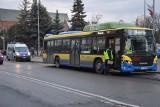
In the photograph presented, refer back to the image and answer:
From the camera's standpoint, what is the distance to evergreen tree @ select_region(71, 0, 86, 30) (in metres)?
57.9

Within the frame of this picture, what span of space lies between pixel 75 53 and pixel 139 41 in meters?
6.48

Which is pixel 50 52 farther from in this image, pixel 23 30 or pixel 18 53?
pixel 23 30

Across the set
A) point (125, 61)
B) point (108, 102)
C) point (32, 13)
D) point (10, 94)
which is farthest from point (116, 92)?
point (32, 13)

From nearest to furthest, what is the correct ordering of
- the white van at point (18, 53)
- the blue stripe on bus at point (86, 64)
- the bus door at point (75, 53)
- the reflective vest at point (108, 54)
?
the reflective vest at point (108, 54) → the blue stripe on bus at point (86, 64) → the bus door at point (75, 53) → the white van at point (18, 53)

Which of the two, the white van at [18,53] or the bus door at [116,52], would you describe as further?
the white van at [18,53]

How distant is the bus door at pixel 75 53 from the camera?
24703 mm

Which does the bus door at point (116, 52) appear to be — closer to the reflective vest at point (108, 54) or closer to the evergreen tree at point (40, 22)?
the reflective vest at point (108, 54)

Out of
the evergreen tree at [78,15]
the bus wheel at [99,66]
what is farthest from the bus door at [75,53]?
the evergreen tree at [78,15]

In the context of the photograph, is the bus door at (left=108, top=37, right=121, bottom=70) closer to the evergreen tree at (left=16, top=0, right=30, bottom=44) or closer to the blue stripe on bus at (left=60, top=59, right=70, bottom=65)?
the blue stripe on bus at (left=60, top=59, right=70, bottom=65)

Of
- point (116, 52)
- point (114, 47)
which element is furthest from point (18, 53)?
point (116, 52)

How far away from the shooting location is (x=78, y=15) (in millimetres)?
58062

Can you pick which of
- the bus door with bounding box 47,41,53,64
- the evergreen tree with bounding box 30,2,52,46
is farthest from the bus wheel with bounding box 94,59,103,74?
the evergreen tree with bounding box 30,2,52,46

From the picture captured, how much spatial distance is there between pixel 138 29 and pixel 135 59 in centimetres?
178

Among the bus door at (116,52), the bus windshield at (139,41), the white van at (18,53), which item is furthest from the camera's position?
the white van at (18,53)
